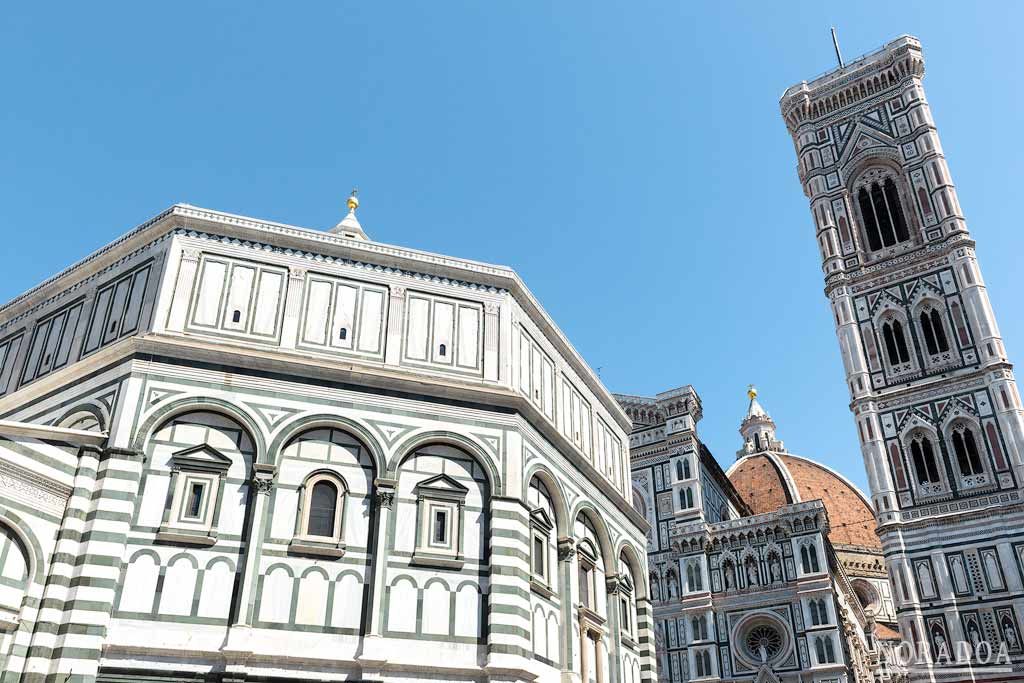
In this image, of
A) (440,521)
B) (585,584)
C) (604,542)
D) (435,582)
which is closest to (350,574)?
(435,582)

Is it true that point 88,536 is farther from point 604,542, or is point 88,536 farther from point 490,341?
point 604,542

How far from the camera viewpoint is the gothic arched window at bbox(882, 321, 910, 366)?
42156mm

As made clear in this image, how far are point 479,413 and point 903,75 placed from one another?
43410mm

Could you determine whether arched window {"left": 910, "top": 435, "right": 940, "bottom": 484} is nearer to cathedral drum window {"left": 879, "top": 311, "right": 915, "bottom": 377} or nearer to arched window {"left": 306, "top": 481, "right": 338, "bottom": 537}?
cathedral drum window {"left": 879, "top": 311, "right": 915, "bottom": 377}

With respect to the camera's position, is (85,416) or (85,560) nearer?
(85,560)

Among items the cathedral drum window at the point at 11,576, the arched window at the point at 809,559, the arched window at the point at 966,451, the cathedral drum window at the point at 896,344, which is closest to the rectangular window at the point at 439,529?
the cathedral drum window at the point at 11,576

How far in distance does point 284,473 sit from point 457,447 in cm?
339

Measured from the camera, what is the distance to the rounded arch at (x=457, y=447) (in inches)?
634

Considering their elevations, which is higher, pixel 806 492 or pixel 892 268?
pixel 892 268

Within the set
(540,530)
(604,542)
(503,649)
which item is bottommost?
(503,649)

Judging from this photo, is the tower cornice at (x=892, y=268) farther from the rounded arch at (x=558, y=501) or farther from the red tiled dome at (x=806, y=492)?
the rounded arch at (x=558, y=501)

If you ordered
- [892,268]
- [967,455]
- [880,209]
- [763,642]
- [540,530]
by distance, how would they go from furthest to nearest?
[880,209], [892,268], [967,455], [763,642], [540,530]

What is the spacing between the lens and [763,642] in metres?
36.9

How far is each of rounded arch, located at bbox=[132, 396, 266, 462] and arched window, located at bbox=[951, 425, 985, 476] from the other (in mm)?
34375
